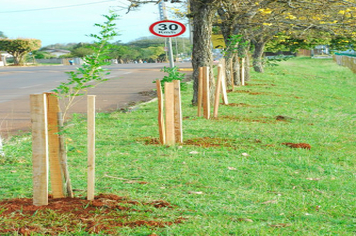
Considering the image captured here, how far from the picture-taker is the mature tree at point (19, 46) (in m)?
59.5

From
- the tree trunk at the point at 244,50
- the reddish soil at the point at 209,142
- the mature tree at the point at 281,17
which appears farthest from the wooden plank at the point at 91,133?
the mature tree at the point at 281,17

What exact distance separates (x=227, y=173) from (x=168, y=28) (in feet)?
23.0

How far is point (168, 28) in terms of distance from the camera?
1174 centimetres

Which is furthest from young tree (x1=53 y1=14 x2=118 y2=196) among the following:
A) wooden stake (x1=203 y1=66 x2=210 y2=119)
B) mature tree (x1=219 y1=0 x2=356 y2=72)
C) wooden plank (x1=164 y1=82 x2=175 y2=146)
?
mature tree (x1=219 y1=0 x2=356 y2=72)

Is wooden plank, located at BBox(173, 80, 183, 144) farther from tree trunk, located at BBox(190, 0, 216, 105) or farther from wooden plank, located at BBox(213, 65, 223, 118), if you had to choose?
tree trunk, located at BBox(190, 0, 216, 105)

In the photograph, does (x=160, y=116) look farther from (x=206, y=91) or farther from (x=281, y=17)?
(x=281, y=17)

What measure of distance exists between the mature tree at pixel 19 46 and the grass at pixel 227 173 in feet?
179

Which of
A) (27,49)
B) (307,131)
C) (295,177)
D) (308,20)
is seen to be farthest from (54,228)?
(27,49)

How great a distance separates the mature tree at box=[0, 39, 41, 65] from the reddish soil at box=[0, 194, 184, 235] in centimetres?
5976

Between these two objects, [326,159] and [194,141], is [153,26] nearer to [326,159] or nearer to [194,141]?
[194,141]

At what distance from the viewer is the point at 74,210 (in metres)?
3.86

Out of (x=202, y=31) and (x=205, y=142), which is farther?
(x=202, y=31)

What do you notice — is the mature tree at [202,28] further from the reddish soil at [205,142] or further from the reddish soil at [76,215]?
the reddish soil at [76,215]

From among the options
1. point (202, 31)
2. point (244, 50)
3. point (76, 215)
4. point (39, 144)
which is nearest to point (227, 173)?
point (76, 215)
